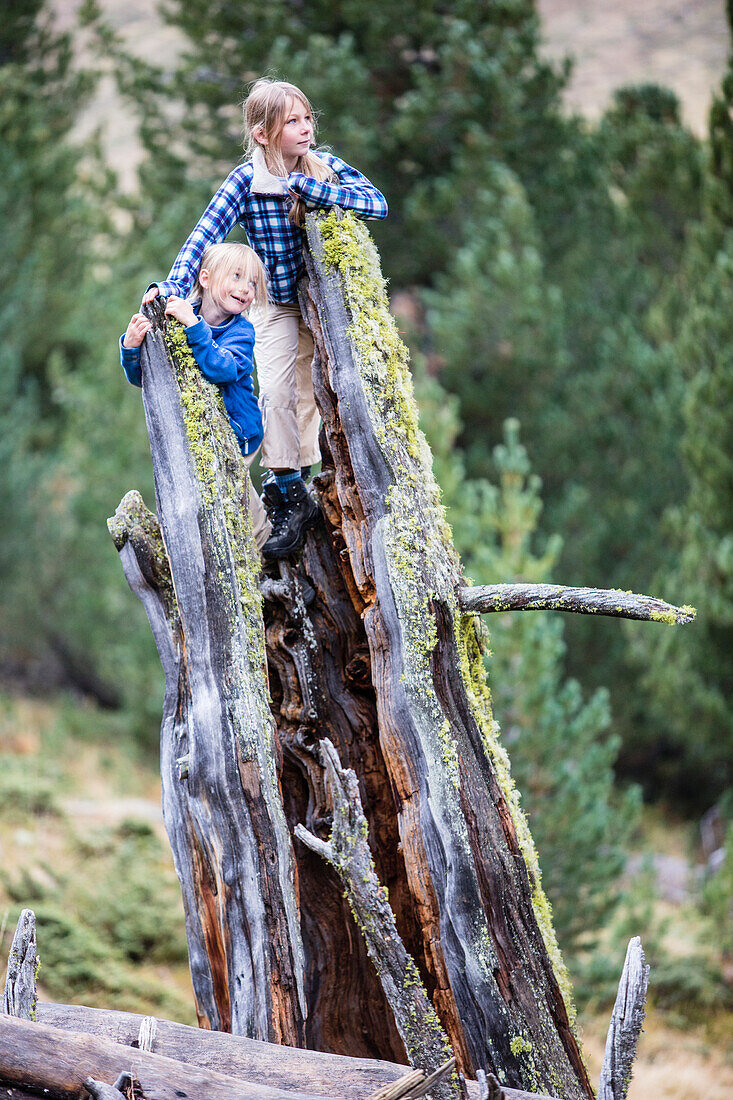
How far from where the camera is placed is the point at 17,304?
1166 cm

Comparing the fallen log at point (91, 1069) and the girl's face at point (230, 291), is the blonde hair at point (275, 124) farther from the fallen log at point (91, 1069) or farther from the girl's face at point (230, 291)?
the fallen log at point (91, 1069)

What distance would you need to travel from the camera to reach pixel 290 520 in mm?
3270

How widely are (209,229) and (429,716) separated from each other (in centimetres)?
177

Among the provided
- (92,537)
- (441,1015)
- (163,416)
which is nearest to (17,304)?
(92,537)

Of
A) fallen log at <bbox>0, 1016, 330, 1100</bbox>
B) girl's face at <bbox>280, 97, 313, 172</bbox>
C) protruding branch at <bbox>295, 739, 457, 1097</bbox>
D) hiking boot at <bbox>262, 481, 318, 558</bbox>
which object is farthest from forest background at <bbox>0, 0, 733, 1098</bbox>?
protruding branch at <bbox>295, 739, 457, 1097</bbox>

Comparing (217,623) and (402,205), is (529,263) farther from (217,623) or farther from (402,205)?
(217,623)

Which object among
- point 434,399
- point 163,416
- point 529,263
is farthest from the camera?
point 529,263

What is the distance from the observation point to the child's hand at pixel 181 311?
109 inches

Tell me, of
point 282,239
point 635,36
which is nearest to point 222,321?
point 282,239

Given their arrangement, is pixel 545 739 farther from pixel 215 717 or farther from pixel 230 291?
pixel 230 291

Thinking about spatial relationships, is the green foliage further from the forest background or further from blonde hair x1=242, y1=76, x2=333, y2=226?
blonde hair x1=242, y1=76, x2=333, y2=226

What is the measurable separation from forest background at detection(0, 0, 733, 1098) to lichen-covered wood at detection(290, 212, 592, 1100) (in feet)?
10.0

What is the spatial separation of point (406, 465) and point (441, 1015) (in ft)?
5.70

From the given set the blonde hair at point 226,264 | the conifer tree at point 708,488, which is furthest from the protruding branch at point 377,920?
the conifer tree at point 708,488
